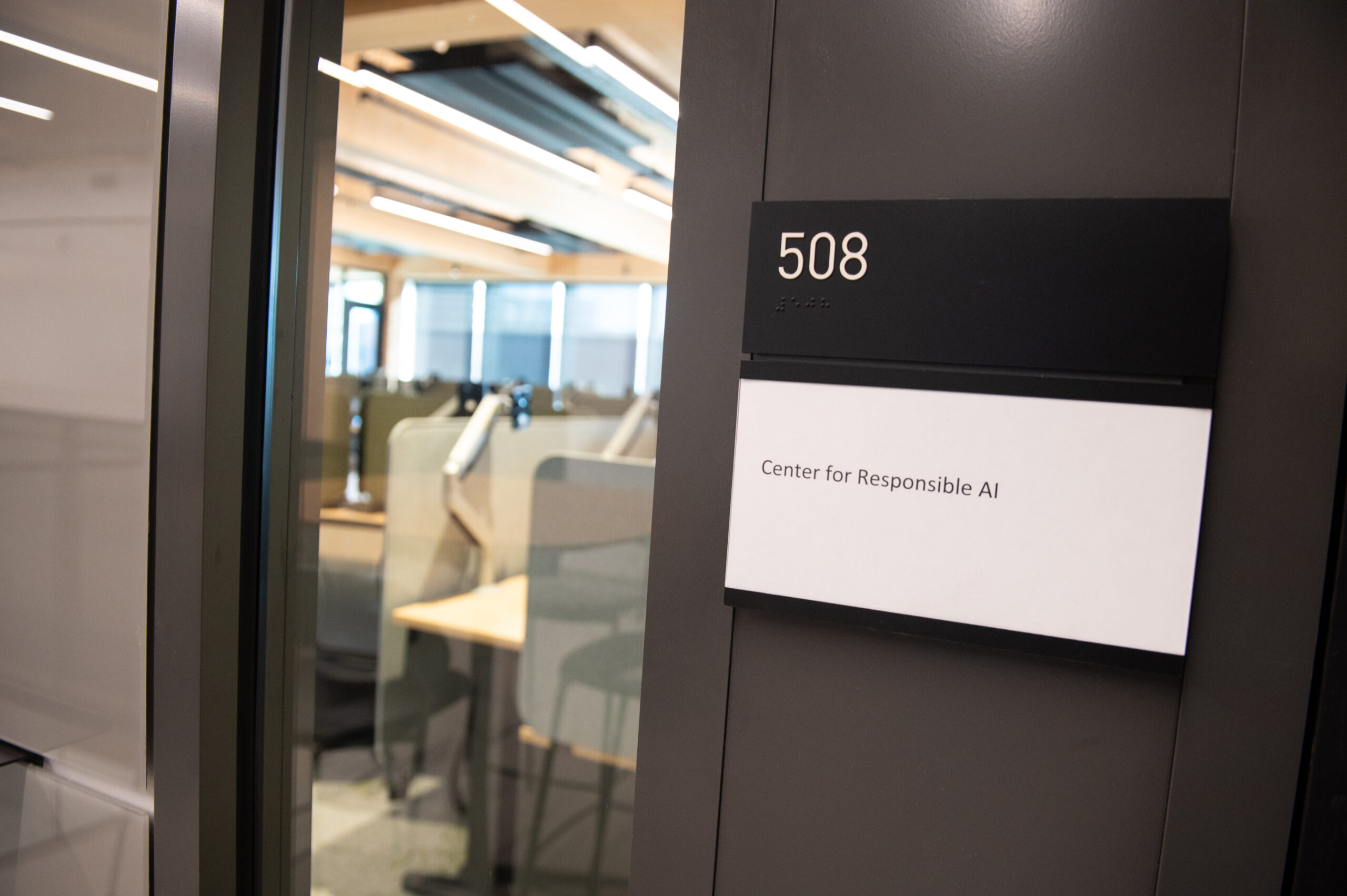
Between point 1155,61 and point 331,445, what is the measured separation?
4.66ft

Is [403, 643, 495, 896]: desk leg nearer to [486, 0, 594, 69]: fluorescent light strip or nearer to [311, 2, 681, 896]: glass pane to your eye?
[311, 2, 681, 896]: glass pane

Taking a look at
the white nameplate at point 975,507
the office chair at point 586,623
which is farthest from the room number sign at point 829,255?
the office chair at point 586,623

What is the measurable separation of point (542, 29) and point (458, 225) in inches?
379

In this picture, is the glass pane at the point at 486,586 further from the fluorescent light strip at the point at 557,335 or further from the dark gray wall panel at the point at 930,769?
the fluorescent light strip at the point at 557,335

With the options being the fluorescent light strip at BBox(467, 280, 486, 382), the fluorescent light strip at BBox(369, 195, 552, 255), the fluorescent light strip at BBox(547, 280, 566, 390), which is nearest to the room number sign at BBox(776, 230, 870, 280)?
the fluorescent light strip at BBox(369, 195, 552, 255)

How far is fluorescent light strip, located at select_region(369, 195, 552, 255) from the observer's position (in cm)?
956

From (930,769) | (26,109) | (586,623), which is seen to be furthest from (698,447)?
(26,109)

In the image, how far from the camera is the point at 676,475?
2.66 feet

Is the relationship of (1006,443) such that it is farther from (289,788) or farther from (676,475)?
(289,788)

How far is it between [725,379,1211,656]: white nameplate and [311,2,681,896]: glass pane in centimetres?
29

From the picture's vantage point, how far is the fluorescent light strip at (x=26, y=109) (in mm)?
1162

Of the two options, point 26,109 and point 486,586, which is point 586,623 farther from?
point 26,109

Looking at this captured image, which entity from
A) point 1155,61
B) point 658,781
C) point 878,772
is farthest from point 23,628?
point 1155,61

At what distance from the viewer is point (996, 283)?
26.4 inches
